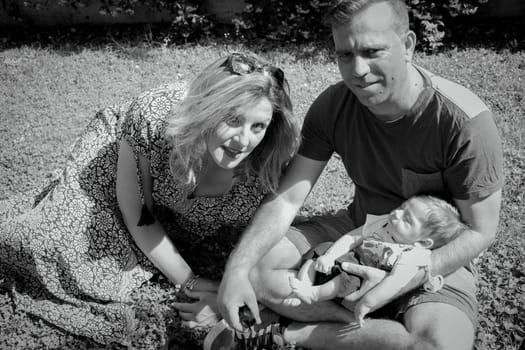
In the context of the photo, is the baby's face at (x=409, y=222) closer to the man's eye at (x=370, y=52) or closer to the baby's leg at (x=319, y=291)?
the baby's leg at (x=319, y=291)

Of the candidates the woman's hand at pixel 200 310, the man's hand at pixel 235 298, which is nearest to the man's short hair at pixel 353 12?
the man's hand at pixel 235 298

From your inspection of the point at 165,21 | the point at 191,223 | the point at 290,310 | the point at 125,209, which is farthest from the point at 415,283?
the point at 165,21

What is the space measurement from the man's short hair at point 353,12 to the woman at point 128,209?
429 millimetres

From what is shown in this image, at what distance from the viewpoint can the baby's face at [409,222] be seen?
2740mm

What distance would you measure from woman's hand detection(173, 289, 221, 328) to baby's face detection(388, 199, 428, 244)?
121cm

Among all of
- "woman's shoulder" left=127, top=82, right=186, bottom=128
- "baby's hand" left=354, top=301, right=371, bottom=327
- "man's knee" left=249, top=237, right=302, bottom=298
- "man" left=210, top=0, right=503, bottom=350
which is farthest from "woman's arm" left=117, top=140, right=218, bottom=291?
"baby's hand" left=354, top=301, right=371, bottom=327

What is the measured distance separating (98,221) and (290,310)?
53.5 inches

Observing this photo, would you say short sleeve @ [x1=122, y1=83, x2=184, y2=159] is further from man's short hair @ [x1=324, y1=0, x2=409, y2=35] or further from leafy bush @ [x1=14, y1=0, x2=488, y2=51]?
leafy bush @ [x1=14, y1=0, x2=488, y2=51]

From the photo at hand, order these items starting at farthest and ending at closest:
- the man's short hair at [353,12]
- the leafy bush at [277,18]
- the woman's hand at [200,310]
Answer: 1. the leafy bush at [277,18]
2. the woman's hand at [200,310]
3. the man's short hair at [353,12]

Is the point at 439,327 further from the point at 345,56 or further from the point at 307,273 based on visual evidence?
the point at 345,56

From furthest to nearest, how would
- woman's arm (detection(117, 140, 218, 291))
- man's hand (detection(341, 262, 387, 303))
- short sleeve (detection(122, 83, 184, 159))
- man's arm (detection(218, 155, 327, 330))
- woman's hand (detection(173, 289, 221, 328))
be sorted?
woman's hand (detection(173, 289, 221, 328))
woman's arm (detection(117, 140, 218, 291))
short sleeve (detection(122, 83, 184, 159))
man's arm (detection(218, 155, 327, 330))
man's hand (detection(341, 262, 387, 303))

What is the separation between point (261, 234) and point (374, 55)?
1.18m

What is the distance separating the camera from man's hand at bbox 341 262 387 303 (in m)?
2.72

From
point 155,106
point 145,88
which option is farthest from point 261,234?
point 145,88
